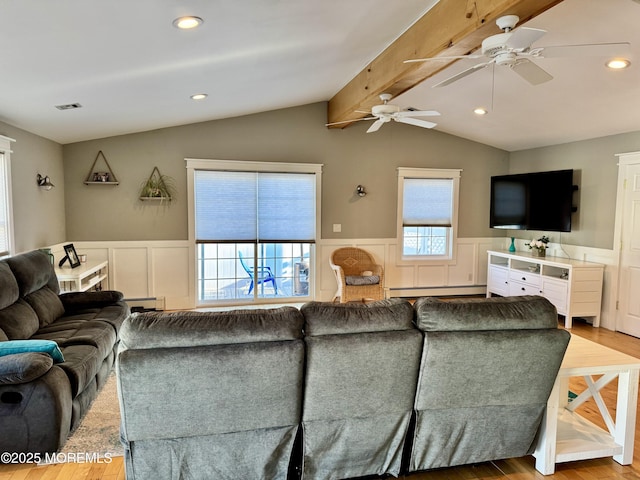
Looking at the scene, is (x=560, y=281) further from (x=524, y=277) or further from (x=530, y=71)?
(x=530, y=71)

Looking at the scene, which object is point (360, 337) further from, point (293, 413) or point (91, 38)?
point (91, 38)

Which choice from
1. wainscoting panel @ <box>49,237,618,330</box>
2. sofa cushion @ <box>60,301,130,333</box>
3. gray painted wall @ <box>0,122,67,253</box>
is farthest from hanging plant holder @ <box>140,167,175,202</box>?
sofa cushion @ <box>60,301,130,333</box>

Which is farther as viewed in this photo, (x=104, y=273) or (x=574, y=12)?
(x=104, y=273)

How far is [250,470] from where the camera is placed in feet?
6.93

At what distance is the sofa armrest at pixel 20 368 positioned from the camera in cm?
226

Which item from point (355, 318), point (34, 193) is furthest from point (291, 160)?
point (355, 318)

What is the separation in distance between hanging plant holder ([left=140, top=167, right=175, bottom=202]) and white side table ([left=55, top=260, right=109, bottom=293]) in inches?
42.2

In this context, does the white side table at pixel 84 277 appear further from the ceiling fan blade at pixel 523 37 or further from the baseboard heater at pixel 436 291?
the ceiling fan blade at pixel 523 37

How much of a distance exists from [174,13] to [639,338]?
5893 millimetres

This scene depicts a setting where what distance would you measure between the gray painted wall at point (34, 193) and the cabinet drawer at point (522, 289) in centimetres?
598

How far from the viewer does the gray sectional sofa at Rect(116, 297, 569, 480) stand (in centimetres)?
195

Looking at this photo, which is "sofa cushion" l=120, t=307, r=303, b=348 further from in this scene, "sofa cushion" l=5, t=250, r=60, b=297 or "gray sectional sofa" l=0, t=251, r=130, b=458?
"sofa cushion" l=5, t=250, r=60, b=297

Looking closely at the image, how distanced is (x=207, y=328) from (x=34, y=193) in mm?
3877

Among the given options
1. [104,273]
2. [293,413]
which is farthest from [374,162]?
[293,413]
